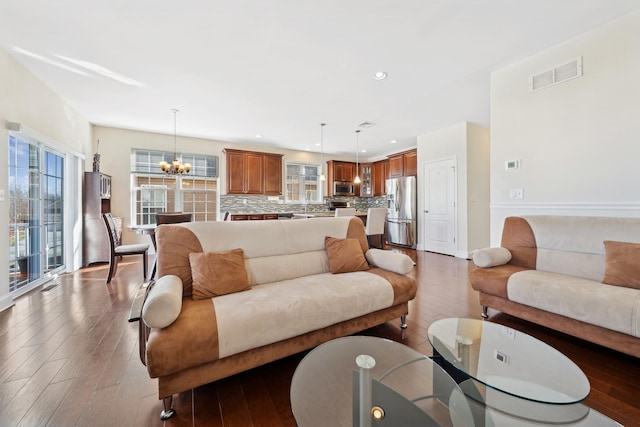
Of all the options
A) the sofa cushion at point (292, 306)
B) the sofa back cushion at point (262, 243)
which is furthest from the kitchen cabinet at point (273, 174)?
the sofa cushion at point (292, 306)

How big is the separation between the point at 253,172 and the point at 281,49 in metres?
4.00

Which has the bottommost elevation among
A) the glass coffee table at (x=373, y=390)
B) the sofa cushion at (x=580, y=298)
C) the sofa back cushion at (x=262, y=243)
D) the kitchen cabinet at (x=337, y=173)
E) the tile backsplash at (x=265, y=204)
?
the glass coffee table at (x=373, y=390)

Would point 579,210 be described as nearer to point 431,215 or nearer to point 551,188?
point 551,188

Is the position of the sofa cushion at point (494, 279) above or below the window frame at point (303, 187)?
below

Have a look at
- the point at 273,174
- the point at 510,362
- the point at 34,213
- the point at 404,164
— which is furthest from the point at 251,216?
the point at 510,362

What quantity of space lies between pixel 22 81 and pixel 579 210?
6229 millimetres

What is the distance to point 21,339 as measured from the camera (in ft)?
6.66

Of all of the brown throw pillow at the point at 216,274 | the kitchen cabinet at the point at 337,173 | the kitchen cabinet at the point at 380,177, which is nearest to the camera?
the brown throw pillow at the point at 216,274

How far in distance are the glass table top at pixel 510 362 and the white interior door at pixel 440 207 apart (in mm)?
4094

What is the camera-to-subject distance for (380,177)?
756 centimetres

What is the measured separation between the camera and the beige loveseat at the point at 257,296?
132 centimetres

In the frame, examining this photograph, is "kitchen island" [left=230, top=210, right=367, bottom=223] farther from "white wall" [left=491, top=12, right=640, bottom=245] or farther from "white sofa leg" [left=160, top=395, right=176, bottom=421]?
"white sofa leg" [left=160, top=395, right=176, bottom=421]

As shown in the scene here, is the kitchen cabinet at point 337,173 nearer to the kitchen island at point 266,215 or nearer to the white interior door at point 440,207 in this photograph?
the kitchen island at point 266,215

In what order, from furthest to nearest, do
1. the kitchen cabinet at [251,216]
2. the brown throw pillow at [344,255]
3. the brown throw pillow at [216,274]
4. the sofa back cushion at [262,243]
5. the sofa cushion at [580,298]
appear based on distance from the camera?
the kitchen cabinet at [251,216], the brown throw pillow at [344,255], the sofa back cushion at [262,243], the brown throw pillow at [216,274], the sofa cushion at [580,298]
